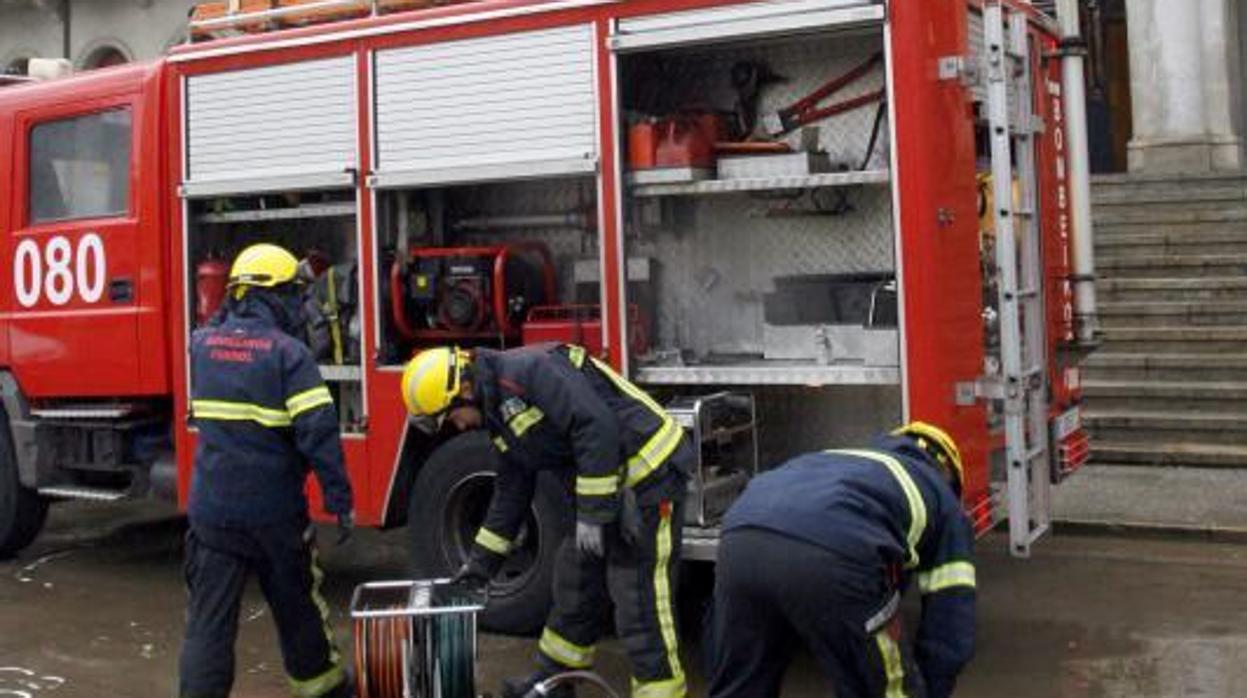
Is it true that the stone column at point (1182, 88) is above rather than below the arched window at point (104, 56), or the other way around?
below

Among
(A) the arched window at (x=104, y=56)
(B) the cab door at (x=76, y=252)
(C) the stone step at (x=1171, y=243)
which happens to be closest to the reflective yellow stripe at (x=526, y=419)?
(B) the cab door at (x=76, y=252)

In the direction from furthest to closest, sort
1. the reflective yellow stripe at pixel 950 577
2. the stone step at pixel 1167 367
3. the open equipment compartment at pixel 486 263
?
1. the stone step at pixel 1167 367
2. the open equipment compartment at pixel 486 263
3. the reflective yellow stripe at pixel 950 577

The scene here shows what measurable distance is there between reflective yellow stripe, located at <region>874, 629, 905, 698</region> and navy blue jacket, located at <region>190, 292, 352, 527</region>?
2.24m

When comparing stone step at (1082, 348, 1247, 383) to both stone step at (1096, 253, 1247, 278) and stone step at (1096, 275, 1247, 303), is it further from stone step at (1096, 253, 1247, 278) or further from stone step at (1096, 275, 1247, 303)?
stone step at (1096, 253, 1247, 278)

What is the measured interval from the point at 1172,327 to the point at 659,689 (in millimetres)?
8176

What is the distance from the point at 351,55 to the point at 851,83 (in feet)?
7.78

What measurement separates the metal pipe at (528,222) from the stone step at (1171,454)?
18.9 feet

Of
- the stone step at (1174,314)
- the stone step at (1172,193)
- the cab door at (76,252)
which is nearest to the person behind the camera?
the cab door at (76,252)

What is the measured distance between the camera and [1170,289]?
39.8 feet

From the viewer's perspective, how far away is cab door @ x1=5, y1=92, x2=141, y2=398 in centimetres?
769

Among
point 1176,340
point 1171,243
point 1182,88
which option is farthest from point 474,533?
point 1182,88

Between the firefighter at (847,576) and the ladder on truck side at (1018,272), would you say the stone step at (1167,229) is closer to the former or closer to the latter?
the ladder on truck side at (1018,272)

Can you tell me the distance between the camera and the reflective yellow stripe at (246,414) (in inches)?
199

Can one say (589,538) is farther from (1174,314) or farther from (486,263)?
(1174,314)
